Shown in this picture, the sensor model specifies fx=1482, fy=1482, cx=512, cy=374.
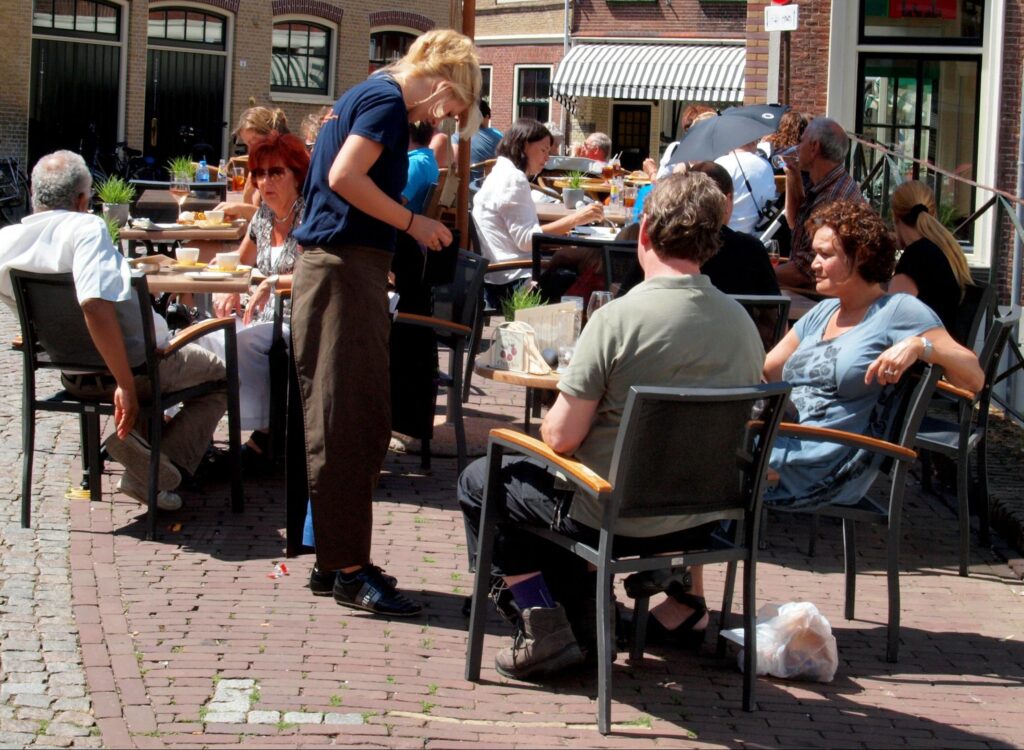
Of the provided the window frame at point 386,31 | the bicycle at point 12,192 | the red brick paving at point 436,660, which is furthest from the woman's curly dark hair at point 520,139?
the window frame at point 386,31

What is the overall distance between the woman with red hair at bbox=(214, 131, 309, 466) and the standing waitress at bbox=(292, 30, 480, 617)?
172 centimetres

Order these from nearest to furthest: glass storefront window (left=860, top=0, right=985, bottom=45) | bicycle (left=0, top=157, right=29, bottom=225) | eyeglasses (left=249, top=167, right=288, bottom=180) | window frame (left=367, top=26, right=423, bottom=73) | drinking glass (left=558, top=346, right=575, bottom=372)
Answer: drinking glass (left=558, top=346, right=575, bottom=372) → eyeglasses (left=249, top=167, right=288, bottom=180) → glass storefront window (left=860, top=0, right=985, bottom=45) → bicycle (left=0, top=157, right=29, bottom=225) → window frame (left=367, top=26, right=423, bottom=73)

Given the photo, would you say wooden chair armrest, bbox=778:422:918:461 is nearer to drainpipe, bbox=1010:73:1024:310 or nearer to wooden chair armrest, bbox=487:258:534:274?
wooden chair armrest, bbox=487:258:534:274

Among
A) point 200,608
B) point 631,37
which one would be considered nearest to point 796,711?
point 200,608

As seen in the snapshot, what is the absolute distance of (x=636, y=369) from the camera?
4.05 meters

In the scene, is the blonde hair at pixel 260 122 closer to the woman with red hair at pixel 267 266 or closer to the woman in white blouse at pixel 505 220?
the woman in white blouse at pixel 505 220

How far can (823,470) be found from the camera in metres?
5.06

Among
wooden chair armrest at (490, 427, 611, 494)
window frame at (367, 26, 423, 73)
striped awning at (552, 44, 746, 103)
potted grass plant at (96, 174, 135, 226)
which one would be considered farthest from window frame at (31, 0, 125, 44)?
wooden chair armrest at (490, 427, 611, 494)

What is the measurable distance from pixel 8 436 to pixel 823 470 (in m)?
4.22

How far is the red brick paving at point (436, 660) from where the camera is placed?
408 centimetres

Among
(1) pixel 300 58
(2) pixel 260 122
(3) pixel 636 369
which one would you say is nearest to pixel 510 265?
(2) pixel 260 122

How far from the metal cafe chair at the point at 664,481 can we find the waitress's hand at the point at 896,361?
822 millimetres

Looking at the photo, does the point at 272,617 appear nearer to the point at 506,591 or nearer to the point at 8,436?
the point at 506,591

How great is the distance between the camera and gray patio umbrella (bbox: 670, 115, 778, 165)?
865 centimetres
